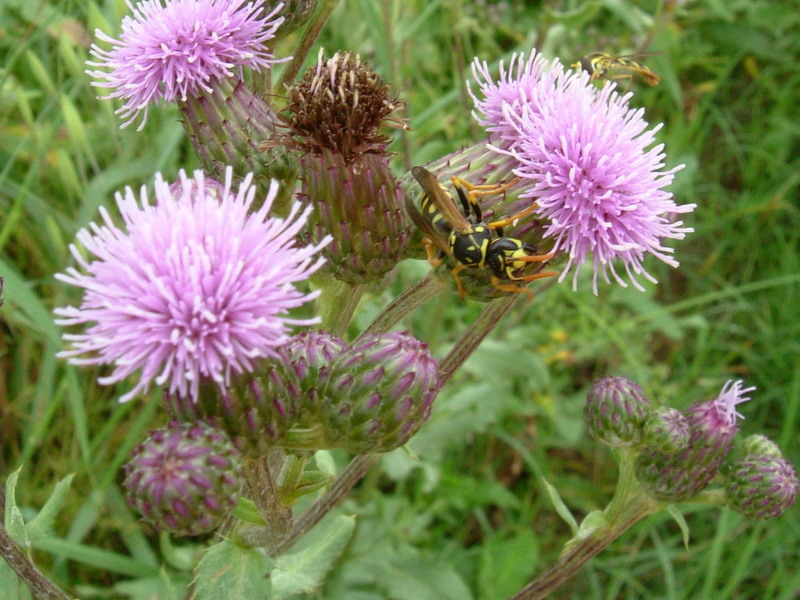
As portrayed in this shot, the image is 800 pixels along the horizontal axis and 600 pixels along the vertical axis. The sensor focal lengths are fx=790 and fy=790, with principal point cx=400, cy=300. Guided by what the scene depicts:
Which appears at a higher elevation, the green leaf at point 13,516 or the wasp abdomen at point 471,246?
the wasp abdomen at point 471,246

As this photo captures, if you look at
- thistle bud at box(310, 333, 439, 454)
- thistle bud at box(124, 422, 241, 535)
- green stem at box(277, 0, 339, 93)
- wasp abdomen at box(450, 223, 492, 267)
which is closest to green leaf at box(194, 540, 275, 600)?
thistle bud at box(124, 422, 241, 535)

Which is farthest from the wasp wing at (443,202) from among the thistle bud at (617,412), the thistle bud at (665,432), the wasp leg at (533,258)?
the thistle bud at (665,432)

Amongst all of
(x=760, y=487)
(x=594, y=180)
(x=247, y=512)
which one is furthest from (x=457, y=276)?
(x=760, y=487)

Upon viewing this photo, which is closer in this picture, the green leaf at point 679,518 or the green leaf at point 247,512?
the green leaf at point 247,512

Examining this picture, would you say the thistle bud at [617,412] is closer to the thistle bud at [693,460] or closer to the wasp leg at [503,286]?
the thistle bud at [693,460]

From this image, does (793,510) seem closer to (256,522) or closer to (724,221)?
(724,221)

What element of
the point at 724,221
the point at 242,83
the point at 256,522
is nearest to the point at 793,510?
the point at 724,221

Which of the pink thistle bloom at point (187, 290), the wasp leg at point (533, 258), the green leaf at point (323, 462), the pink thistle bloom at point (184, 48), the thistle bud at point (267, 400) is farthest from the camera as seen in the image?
the green leaf at point (323, 462)
